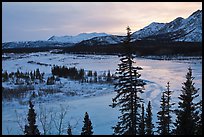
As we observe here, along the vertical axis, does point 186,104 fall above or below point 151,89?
above

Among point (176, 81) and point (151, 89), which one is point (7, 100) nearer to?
point (151, 89)

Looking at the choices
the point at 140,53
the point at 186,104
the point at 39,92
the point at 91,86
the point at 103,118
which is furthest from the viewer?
the point at 140,53

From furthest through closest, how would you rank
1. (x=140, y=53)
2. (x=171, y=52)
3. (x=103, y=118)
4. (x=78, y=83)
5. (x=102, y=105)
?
(x=140, y=53) < (x=171, y=52) < (x=78, y=83) < (x=102, y=105) < (x=103, y=118)

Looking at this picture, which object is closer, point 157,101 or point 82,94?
point 157,101

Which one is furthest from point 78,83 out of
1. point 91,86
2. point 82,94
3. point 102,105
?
point 102,105

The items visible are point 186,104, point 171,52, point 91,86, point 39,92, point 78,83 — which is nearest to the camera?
point 186,104

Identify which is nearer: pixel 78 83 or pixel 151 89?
pixel 151 89

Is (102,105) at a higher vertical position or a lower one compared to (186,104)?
lower

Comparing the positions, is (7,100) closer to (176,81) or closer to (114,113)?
(114,113)

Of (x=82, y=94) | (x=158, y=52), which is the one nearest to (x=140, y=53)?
(x=158, y=52)
